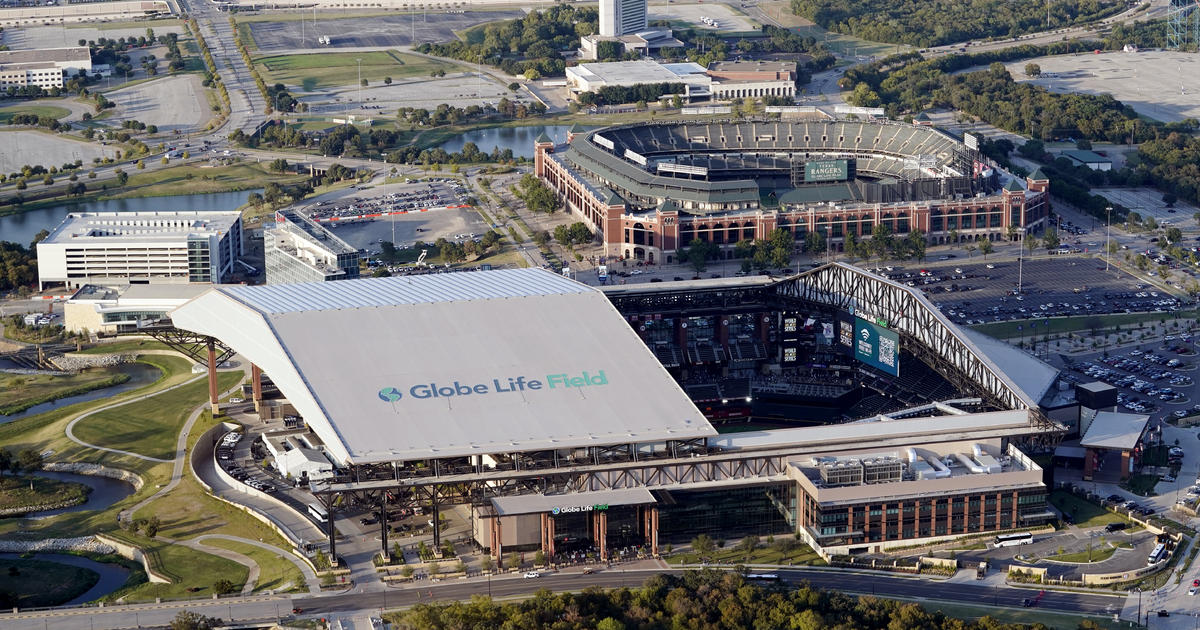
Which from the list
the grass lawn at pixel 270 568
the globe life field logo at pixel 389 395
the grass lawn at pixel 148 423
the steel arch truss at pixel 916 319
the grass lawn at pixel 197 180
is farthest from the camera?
the grass lawn at pixel 197 180

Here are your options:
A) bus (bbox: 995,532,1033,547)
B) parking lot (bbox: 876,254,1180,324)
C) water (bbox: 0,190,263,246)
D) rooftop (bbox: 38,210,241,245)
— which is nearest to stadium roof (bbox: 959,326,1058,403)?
bus (bbox: 995,532,1033,547)

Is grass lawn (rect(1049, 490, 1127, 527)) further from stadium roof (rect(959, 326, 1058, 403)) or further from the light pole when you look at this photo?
the light pole

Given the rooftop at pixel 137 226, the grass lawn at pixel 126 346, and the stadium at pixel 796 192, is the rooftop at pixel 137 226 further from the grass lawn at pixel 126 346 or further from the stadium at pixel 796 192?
the stadium at pixel 796 192

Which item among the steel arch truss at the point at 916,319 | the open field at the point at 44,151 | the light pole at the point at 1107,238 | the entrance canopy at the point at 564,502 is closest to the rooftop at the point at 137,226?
the open field at the point at 44,151

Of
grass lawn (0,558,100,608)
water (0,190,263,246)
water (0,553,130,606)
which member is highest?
water (0,190,263,246)

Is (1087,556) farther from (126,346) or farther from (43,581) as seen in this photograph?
(126,346)
